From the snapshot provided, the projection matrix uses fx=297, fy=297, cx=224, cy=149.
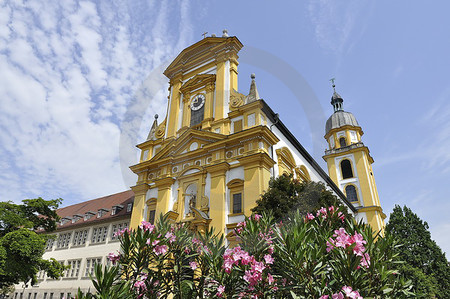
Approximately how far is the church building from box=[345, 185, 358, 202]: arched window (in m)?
13.3

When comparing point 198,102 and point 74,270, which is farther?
point 74,270

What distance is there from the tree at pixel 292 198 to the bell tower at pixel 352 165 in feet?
87.4

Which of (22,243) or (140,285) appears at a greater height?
(22,243)

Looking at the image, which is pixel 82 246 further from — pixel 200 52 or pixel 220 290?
pixel 220 290

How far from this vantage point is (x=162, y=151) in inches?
932

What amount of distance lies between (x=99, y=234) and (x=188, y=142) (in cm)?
1525

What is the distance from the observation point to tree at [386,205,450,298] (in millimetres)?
25577

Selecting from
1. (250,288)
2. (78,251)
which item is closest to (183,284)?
(250,288)

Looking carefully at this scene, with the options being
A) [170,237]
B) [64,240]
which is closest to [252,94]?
[170,237]

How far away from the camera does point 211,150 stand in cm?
2081

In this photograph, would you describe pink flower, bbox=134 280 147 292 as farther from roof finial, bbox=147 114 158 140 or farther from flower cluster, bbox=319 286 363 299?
roof finial, bbox=147 114 158 140

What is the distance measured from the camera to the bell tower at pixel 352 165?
39156 mm

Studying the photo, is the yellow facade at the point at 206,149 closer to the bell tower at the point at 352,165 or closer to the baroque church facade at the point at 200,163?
the baroque church facade at the point at 200,163

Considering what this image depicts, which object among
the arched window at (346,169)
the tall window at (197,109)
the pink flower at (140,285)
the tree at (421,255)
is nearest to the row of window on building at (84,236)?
the tall window at (197,109)
